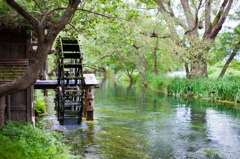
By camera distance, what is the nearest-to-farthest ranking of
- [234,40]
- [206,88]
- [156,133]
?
1. [156,133]
2. [206,88]
3. [234,40]

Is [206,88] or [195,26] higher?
[195,26]

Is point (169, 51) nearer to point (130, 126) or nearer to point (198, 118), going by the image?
point (198, 118)

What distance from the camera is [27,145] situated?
561cm

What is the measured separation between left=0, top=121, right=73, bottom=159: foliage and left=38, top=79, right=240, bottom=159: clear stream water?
3.70 ft

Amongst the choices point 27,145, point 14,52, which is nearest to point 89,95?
point 14,52

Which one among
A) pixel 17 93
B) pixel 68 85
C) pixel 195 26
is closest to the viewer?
pixel 17 93

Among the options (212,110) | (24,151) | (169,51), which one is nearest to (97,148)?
(24,151)

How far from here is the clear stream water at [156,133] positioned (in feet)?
24.8

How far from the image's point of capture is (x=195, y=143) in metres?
8.57

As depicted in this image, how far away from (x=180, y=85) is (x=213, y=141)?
498 inches

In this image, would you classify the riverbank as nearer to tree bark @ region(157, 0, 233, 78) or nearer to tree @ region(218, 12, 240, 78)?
tree bark @ region(157, 0, 233, 78)

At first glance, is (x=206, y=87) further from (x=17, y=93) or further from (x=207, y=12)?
(x=17, y=93)

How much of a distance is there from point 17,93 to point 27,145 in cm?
367

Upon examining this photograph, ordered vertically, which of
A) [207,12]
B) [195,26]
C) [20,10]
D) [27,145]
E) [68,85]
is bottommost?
[27,145]
